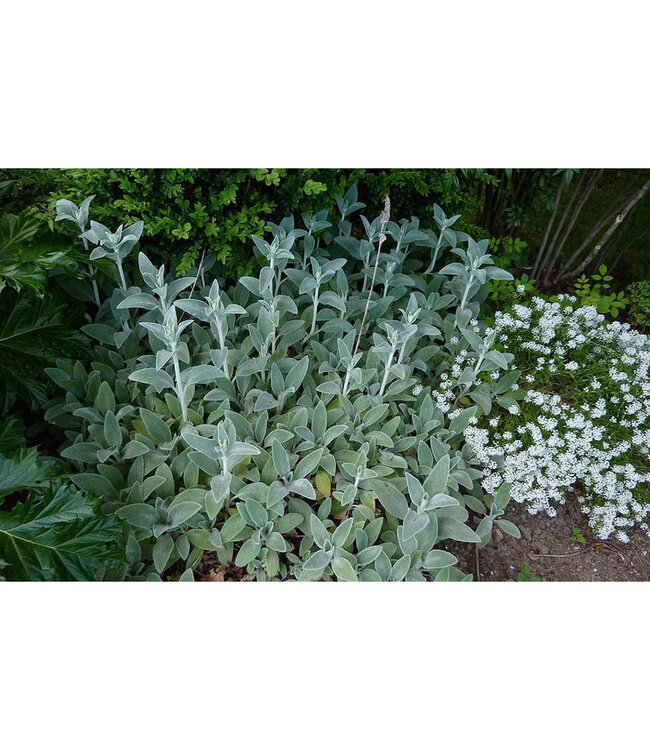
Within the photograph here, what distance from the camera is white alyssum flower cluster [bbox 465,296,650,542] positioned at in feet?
5.98

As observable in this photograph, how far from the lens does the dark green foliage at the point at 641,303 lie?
7.77 feet

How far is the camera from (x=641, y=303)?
2.37 m

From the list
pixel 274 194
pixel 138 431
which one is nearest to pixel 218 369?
pixel 138 431

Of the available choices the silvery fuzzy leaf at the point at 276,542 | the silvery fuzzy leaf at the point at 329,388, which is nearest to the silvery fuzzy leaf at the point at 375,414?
the silvery fuzzy leaf at the point at 329,388

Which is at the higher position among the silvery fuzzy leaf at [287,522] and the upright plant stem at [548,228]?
the upright plant stem at [548,228]

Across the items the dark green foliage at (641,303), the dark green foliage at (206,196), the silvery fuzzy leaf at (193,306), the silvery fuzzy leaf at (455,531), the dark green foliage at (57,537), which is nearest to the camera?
the dark green foliage at (57,537)

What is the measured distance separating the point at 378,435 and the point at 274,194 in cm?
103

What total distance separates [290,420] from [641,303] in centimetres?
155

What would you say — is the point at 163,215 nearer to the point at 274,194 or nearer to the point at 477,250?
the point at 274,194

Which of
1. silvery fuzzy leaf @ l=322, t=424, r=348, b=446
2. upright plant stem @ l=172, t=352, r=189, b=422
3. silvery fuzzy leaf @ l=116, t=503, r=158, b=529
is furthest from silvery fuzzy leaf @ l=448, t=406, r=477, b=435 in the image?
silvery fuzzy leaf @ l=116, t=503, r=158, b=529

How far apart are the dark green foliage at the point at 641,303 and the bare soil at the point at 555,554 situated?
0.92 m

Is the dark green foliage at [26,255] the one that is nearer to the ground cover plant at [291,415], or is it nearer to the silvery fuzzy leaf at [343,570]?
the ground cover plant at [291,415]

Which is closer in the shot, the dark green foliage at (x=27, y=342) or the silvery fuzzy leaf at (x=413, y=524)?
the silvery fuzzy leaf at (x=413, y=524)

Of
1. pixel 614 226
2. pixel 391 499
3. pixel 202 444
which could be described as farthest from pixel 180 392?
pixel 614 226
